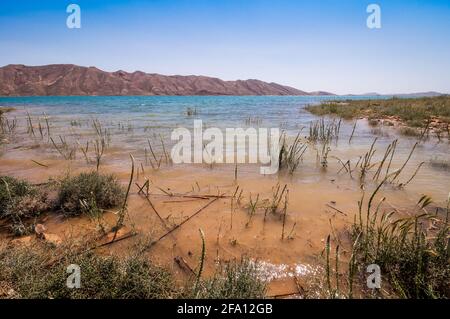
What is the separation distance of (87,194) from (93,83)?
116 meters

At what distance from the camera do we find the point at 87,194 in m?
3.58

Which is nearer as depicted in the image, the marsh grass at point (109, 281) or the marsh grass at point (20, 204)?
the marsh grass at point (109, 281)

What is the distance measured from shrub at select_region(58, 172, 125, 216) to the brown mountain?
109m

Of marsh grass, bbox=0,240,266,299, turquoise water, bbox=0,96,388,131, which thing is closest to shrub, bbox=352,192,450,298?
marsh grass, bbox=0,240,266,299

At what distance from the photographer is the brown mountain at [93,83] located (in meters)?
92.4

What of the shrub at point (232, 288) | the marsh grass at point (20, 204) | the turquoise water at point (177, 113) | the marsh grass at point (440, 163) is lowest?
the shrub at point (232, 288)

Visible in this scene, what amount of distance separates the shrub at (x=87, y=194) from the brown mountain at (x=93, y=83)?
109 m

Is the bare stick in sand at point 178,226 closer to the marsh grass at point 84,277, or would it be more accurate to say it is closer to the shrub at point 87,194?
the marsh grass at point 84,277

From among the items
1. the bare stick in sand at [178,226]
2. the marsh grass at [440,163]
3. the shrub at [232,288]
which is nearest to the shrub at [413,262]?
the shrub at [232,288]

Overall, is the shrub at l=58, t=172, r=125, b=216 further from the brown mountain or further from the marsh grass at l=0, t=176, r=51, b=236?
the brown mountain

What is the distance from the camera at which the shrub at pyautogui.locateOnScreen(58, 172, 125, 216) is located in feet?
11.6

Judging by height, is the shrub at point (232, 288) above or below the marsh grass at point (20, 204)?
below

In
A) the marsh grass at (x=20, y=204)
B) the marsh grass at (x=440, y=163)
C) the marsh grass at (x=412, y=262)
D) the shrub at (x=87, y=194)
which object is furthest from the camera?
the marsh grass at (x=440, y=163)
